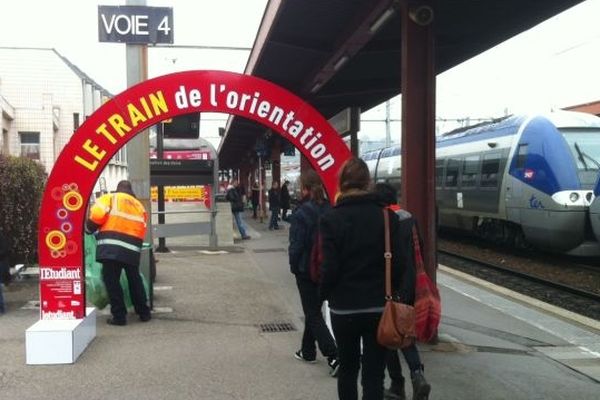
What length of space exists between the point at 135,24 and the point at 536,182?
8325mm

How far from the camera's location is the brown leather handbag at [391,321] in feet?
11.9

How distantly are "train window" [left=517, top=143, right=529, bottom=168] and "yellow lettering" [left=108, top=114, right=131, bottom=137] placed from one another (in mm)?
9543

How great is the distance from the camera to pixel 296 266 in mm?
5250

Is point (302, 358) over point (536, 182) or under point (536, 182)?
under

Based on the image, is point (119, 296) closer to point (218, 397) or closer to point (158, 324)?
point (158, 324)

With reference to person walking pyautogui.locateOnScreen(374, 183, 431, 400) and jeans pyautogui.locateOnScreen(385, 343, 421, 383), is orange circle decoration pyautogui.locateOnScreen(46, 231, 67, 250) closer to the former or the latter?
person walking pyautogui.locateOnScreen(374, 183, 431, 400)

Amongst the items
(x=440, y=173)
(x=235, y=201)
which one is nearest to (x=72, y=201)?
(x=235, y=201)

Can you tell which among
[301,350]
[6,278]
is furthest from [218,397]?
[6,278]

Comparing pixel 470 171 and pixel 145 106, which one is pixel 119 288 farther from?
pixel 470 171

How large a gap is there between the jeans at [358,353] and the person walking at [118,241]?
12.4ft

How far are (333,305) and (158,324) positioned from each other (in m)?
3.93

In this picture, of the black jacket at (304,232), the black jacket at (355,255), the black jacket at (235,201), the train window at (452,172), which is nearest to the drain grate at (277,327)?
the black jacket at (304,232)

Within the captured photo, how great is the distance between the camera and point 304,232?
204 inches

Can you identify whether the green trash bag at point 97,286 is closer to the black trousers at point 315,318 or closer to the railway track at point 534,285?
the black trousers at point 315,318
